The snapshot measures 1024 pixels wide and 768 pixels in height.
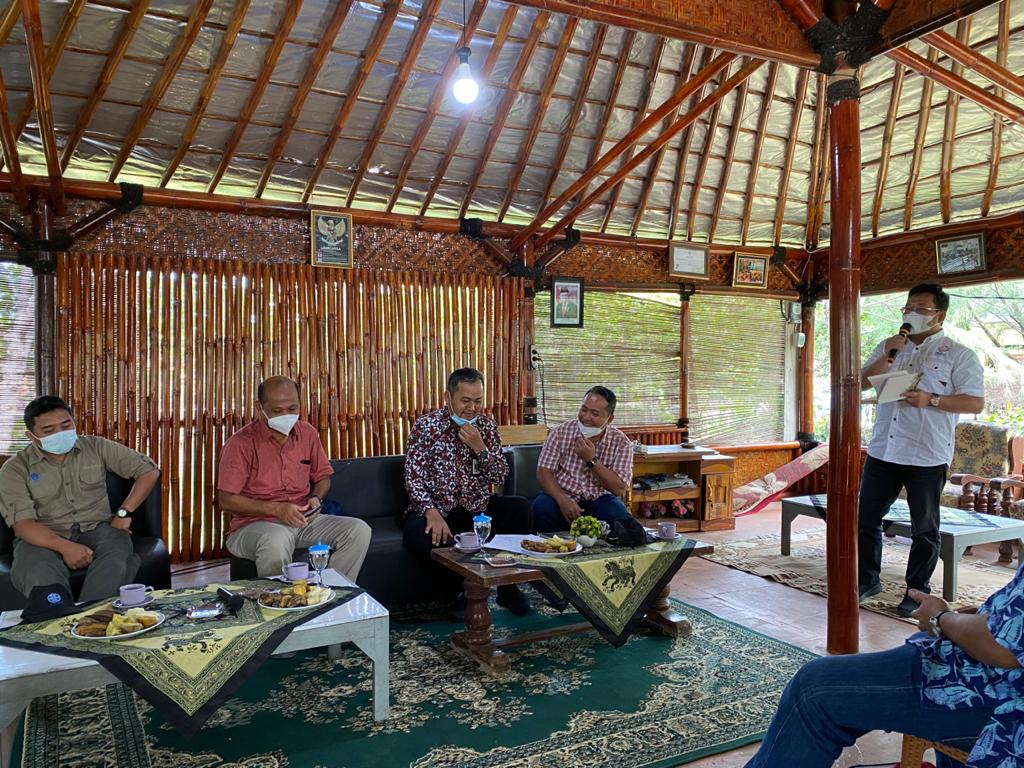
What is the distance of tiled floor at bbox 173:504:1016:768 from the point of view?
2.55 meters

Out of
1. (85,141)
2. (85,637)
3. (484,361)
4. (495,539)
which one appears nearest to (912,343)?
(495,539)

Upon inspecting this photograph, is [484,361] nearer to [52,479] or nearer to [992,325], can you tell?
[52,479]

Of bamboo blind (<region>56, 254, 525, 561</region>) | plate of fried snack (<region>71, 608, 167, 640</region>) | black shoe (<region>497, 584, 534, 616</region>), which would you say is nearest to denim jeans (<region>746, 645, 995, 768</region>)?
plate of fried snack (<region>71, 608, 167, 640</region>)

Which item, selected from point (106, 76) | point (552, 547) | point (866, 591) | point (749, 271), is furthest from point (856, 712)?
point (749, 271)

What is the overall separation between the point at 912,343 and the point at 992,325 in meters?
7.78

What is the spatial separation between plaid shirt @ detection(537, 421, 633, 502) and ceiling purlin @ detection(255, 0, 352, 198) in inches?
115

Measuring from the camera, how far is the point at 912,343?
4.17 m

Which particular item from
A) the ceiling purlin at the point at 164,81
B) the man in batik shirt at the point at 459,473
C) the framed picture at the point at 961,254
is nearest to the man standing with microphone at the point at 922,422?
the man in batik shirt at the point at 459,473

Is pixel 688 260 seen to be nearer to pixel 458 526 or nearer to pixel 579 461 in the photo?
pixel 579 461

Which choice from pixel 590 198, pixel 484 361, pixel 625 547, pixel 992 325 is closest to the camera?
pixel 625 547

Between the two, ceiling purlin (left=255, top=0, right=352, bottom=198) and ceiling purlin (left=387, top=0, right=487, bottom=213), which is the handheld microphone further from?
ceiling purlin (left=255, top=0, right=352, bottom=198)

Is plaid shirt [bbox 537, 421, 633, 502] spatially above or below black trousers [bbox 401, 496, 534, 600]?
above

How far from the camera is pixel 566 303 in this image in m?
6.84

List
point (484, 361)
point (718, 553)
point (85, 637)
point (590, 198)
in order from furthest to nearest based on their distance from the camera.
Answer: point (484, 361)
point (590, 198)
point (718, 553)
point (85, 637)
